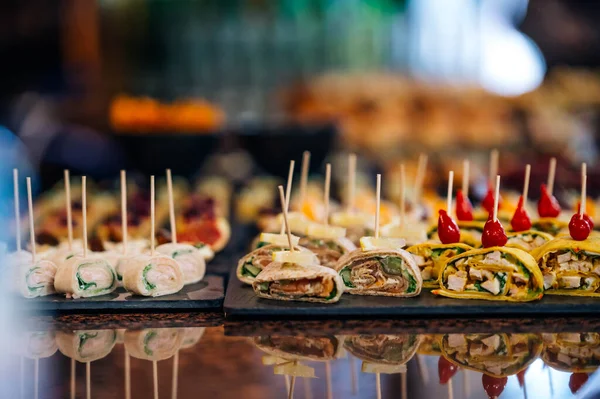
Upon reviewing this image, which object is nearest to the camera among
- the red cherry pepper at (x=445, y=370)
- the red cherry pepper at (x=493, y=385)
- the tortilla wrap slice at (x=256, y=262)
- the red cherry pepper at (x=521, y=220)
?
the red cherry pepper at (x=493, y=385)

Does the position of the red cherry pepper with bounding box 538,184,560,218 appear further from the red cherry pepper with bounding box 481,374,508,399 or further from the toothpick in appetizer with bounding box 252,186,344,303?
the red cherry pepper with bounding box 481,374,508,399

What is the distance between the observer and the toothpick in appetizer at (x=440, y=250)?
369cm

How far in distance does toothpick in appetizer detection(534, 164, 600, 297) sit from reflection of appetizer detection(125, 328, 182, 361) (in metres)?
1.65

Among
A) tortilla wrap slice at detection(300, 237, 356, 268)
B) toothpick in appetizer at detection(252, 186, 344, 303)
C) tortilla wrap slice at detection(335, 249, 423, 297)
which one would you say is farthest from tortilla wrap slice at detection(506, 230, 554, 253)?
toothpick in appetizer at detection(252, 186, 344, 303)

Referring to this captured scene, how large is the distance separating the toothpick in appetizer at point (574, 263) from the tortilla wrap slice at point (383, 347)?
Answer: 32.5 inches

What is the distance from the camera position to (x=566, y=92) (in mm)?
9828

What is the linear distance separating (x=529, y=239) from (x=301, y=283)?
1.23m

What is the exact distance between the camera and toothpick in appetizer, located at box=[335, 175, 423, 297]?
11.5 feet

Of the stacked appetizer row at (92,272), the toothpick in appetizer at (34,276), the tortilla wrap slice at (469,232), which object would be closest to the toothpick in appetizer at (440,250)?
the tortilla wrap slice at (469,232)

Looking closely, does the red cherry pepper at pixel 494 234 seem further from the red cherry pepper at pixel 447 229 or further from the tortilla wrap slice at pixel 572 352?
the tortilla wrap slice at pixel 572 352

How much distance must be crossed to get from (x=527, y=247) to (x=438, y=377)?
1.43 m

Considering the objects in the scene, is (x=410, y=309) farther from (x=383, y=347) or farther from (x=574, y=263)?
(x=574, y=263)

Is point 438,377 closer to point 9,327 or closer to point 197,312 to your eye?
point 197,312

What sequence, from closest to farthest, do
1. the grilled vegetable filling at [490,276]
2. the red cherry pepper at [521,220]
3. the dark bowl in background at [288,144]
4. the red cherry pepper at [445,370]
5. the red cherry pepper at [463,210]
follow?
the red cherry pepper at [445,370]
the grilled vegetable filling at [490,276]
the red cherry pepper at [521,220]
the red cherry pepper at [463,210]
the dark bowl in background at [288,144]
